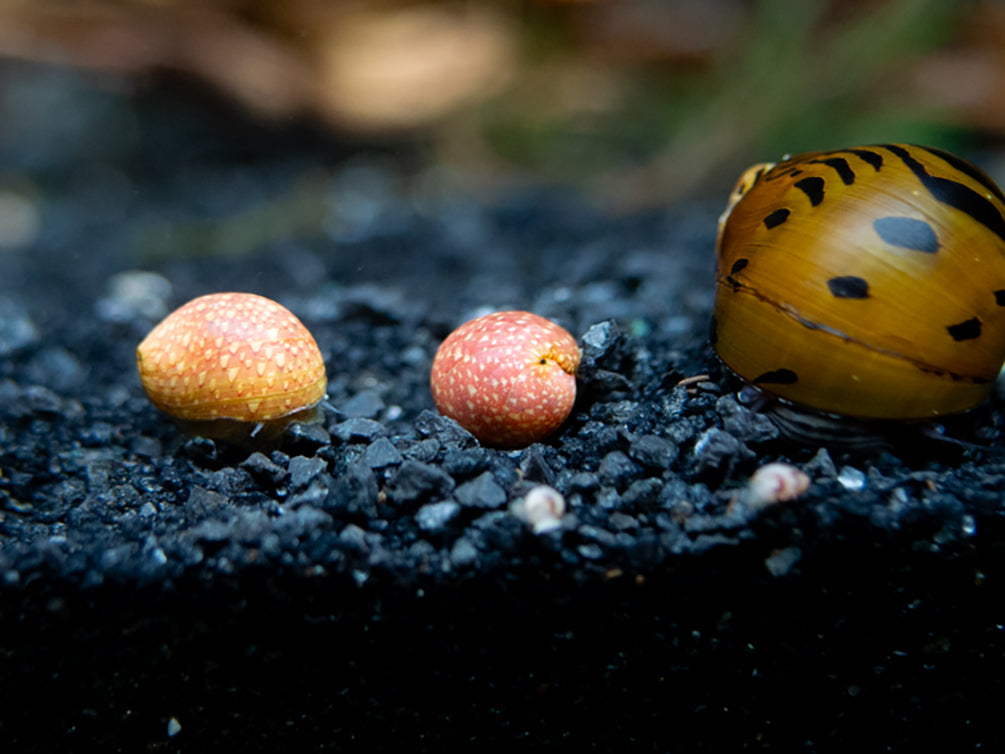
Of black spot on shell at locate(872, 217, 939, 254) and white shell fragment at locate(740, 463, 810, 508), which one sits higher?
black spot on shell at locate(872, 217, 939, 254)

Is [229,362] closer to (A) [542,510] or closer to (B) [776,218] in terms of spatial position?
(A) [542,510]

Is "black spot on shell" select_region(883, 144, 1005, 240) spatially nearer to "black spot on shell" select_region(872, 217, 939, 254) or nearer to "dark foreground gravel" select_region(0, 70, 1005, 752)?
"black spot on shell" select_region(872, 217, 939, 254)

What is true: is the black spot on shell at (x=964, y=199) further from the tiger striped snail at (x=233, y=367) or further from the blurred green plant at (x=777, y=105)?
the blurred green plant at (x=777, y=105)

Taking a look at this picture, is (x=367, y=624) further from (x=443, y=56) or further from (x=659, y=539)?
(x=443, y=56)

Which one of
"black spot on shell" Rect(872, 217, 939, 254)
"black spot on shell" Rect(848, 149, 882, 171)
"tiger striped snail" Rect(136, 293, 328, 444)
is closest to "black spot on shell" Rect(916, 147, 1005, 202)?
"black spot on shell" Rect(848, 149, 882, 171)

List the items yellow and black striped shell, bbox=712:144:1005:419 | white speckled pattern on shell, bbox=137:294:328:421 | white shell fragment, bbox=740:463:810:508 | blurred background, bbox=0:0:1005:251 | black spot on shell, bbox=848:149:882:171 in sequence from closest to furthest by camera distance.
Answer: white shell fragment, bbox=740:463:810:508, yellow and black striped shell, bbox=712:144:1005:419, black spot on shell, bbox=848:149:882:171, white speckled pattern on shell, bbox=137:294:328:421, blurred background, bbox=0:0:1005:251

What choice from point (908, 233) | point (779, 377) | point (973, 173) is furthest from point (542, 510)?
point (973, 173)

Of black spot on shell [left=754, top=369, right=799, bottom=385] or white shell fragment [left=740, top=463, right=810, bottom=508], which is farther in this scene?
black spot on shell [left=754, top=369, right=799, bottom=385]

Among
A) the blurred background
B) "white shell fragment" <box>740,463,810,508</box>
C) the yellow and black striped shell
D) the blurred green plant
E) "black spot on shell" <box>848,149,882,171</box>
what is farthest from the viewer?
the blurred background
